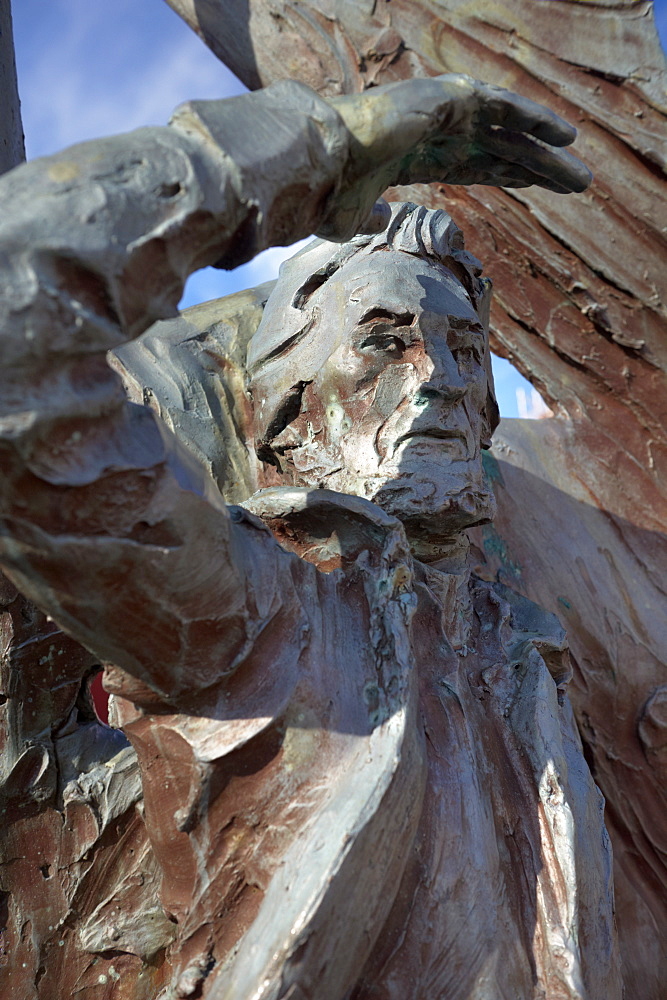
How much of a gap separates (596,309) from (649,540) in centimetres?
69

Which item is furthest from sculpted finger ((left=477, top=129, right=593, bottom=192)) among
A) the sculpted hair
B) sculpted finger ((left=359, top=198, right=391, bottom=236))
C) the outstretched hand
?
the sculpted hair

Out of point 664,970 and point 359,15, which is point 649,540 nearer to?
point 664,970

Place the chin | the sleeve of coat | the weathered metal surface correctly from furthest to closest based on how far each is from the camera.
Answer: the weathered metal surface < the chin < the sleeve of coat

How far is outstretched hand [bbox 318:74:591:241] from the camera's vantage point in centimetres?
90

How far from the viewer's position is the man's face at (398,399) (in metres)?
1.36

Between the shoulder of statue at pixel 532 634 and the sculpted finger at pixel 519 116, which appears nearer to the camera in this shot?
the sculpted finger at pixel 519 116

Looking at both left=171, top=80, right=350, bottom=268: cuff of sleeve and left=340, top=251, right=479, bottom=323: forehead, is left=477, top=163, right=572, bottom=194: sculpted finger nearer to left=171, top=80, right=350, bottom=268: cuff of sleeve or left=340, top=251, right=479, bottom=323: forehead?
left=171, top=80, right=350, bottom=268: cuff of sleeve

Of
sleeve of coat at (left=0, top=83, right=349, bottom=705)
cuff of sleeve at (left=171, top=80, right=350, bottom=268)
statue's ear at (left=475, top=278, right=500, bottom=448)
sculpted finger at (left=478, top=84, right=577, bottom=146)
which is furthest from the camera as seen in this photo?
statue's ear at (left=475, top=278, right=500, bottom=448)

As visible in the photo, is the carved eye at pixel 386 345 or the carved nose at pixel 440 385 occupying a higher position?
the carved eye at pixel 386 345

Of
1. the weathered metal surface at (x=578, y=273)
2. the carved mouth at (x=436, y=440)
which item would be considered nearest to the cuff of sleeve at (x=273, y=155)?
the carved mouth at (x=436, y=440)

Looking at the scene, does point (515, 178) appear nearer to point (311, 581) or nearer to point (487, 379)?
point (311, 581)

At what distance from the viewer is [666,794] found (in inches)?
83.2

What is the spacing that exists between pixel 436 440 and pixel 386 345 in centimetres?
19

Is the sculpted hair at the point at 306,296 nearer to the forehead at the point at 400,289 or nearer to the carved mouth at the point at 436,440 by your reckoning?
the forehead at the point at 400,289
